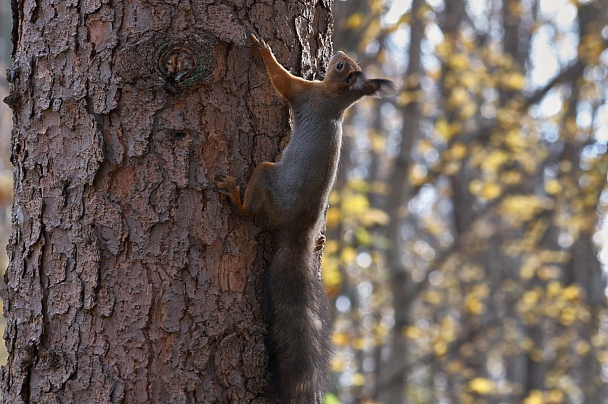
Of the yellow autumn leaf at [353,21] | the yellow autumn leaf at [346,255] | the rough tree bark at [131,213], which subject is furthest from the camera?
the yellow autumn leaf at [346,255]

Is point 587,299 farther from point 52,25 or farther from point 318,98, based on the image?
point 52,25

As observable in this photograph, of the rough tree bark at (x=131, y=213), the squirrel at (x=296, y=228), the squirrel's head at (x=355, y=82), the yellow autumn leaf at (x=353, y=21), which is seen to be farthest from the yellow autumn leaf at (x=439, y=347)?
the rough tree bark at (x=131, y=213)

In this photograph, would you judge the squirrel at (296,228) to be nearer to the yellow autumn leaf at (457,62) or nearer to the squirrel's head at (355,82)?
the squirrel's head at (355,82)

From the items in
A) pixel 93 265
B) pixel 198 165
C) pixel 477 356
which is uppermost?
pixel 198 165

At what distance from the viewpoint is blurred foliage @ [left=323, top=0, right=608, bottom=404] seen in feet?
22.9

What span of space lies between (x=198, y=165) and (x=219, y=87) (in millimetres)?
220

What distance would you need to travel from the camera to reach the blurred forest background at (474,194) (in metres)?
6.98

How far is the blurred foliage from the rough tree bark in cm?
323

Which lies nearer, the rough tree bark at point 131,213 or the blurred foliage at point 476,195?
the rough tree bark at point 131,213

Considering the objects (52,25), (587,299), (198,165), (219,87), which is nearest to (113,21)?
(52,25)

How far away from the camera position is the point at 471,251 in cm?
957

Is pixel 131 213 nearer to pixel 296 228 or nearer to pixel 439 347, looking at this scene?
pixel 296 228

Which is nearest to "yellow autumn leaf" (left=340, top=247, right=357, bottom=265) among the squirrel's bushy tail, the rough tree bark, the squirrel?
the squirrel

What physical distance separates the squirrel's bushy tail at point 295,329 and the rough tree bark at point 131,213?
0.17 feet
